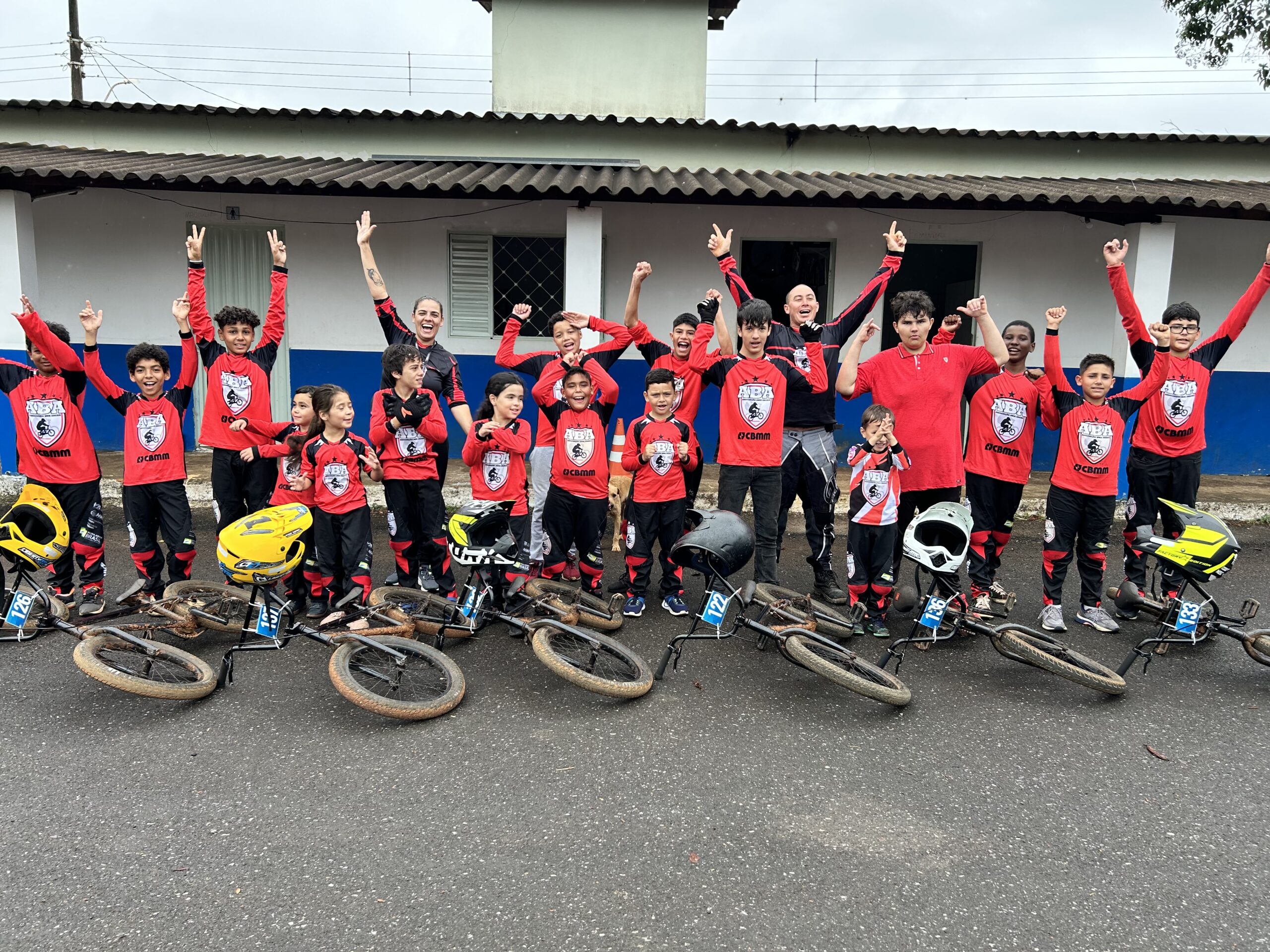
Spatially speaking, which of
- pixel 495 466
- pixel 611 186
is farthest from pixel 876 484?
pixel 611 186

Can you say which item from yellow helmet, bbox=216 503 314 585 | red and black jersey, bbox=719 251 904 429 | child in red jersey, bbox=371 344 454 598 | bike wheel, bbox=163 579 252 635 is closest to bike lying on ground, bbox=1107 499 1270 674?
red and black jersey, bbox=719 251 904 429

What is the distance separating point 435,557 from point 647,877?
3.08 m

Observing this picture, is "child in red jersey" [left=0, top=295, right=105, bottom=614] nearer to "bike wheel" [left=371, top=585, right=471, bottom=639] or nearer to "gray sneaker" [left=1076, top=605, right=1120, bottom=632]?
"bike wheel" [left=371, top=585, right=471, bottom=639]

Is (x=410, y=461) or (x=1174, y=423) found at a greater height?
(x=1174, y=423)

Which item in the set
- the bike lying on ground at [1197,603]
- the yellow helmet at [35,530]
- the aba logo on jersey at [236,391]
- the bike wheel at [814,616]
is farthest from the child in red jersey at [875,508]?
the yellow helmet at [35,530]

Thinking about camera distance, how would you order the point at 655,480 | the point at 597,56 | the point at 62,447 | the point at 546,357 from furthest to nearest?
the point at 597,56 → the point at 546,357 → the point at 655,480 → the point at 62,447

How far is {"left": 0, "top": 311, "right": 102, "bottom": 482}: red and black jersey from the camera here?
16.5 ft

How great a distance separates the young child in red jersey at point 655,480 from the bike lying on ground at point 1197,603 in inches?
101

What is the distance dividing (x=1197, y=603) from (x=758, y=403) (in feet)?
8.39

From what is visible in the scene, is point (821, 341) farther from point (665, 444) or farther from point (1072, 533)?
point (1072, 533)

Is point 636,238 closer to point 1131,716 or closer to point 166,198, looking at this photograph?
point 166,198

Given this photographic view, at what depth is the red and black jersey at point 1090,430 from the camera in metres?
4.89

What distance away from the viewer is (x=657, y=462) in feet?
16.8

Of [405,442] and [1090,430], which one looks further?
[405,442]
